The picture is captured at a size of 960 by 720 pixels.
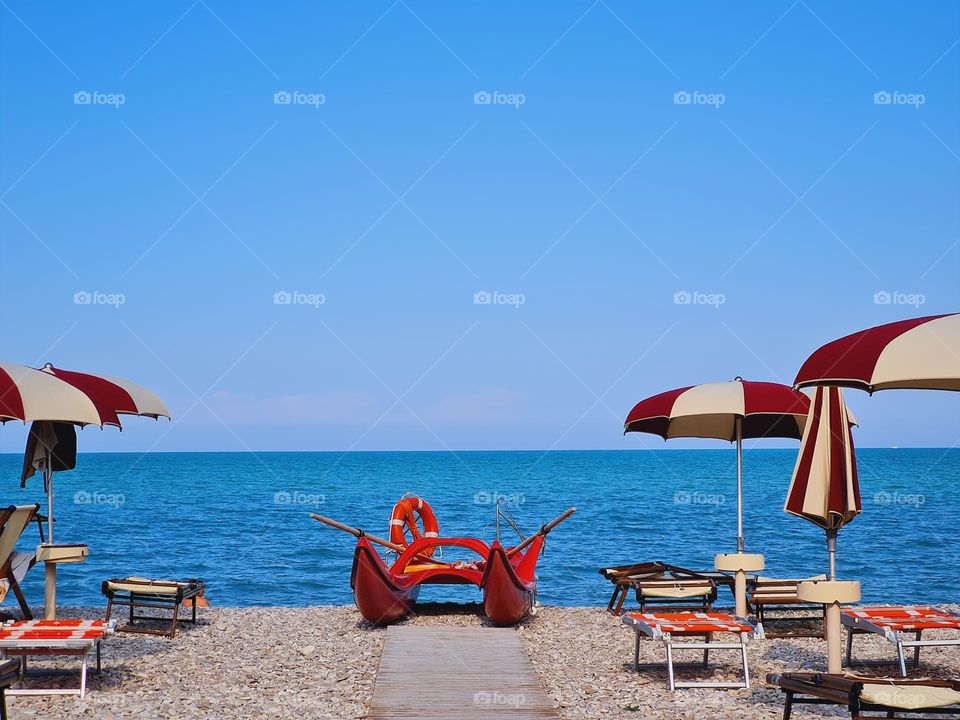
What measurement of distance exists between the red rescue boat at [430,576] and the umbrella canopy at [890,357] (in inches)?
190

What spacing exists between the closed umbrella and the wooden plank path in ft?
6.64

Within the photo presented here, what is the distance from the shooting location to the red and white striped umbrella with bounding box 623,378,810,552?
9727 millimetres

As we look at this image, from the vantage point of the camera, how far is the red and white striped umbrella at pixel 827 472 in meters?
6.95

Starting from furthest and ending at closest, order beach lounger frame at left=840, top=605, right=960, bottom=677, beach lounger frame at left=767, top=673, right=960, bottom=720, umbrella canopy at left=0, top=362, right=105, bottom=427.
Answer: umbrella canopy at left=0, top=362, right=105, bottom=427, beach lounger frame at left=840, top=605, right=960, bottom=677, beach lounger frame at left=767, top=673, right=960, bottom=720

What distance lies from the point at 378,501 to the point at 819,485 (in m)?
47.9

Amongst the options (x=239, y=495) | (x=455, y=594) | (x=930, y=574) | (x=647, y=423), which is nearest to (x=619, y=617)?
(x=647, y=423)

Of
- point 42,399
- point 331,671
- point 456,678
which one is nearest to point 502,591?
point 331,671

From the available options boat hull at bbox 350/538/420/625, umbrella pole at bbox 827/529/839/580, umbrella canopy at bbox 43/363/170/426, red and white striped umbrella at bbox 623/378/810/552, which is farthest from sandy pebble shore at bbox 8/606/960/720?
umbrella canopy at bbox 43/363/170/426

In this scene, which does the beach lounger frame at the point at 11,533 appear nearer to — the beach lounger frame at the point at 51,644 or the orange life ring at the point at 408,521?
the beach lounger frame at the point at 51,644

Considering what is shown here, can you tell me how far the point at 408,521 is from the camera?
41.3ft

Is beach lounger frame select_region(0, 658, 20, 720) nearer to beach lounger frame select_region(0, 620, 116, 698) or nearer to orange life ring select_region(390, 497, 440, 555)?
beach lounger frame select_region(0, 620, 116, 698)

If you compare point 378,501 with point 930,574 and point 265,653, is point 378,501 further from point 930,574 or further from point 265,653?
point 265,653

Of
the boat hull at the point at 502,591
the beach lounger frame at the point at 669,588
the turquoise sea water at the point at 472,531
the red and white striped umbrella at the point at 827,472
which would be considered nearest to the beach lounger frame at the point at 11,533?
the boat hull at the point at 502,591

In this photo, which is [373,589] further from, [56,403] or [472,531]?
[472,531]
